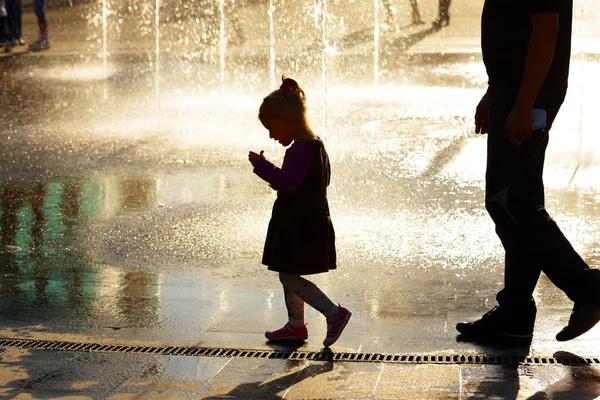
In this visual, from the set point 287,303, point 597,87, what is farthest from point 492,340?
point 597,87

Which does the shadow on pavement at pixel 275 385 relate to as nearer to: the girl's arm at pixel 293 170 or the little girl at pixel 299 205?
the little girl at pixel 299 205

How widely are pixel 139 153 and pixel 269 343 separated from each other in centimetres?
550

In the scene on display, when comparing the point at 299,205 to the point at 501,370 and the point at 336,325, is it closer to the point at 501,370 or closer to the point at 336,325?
the point at 336,325

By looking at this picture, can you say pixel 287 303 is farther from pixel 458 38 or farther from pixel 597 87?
pixel 458 38

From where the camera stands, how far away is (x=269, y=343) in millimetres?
5145

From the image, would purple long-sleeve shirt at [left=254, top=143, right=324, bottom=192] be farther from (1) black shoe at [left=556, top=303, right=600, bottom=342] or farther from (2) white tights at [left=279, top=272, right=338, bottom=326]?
(1) black shoe at [left=556, top=303, right=600, bottom=342]

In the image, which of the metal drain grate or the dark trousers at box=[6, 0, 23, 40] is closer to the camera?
the metal drain grate

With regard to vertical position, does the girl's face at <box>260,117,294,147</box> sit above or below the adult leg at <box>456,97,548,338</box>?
above

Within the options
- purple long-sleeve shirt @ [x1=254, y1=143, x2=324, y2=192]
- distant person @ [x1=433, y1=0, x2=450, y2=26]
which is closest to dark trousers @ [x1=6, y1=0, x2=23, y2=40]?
distant person @ [x1=433, y1=0, x2=450, y2=26]

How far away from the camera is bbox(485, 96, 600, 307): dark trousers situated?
491 cm

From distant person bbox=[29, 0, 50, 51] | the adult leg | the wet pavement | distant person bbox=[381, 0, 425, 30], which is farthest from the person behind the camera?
distant person bbox=[381, 0, 425, 30]

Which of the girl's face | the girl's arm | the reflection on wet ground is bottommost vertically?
the reflection on wet ground

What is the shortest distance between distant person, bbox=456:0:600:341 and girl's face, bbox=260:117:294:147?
→ 0.84m

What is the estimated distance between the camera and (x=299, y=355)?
4.98m
